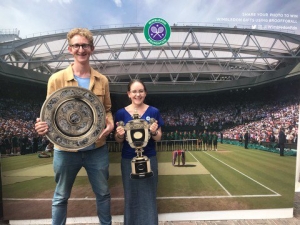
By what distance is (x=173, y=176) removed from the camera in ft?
12.2

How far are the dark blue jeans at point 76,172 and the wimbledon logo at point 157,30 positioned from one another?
1.78m

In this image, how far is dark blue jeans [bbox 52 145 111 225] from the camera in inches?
98.7

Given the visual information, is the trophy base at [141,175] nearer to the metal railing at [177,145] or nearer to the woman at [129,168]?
the woman at [129,168]

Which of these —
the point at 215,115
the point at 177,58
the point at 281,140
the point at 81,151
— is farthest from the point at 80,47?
the point at 281,140

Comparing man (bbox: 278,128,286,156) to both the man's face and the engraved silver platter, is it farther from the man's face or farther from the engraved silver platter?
the man's face

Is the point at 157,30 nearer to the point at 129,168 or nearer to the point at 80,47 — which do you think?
the point at 80,47

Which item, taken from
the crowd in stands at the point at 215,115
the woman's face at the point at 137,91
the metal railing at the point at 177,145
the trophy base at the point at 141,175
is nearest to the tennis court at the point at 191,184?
the metal railing at the point at 177,145

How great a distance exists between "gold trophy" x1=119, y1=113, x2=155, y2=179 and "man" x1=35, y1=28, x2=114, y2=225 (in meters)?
0.25

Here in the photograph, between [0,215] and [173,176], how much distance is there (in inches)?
118

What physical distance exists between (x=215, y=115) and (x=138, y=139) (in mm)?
1728

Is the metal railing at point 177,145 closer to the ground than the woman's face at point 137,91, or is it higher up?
closer to the ground

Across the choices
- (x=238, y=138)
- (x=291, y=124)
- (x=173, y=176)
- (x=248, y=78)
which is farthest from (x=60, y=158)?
(x=291, y=124)

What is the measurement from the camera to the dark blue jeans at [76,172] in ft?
8.22

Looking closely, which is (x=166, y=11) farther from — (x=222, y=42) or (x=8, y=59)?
(x=8, y=59)
